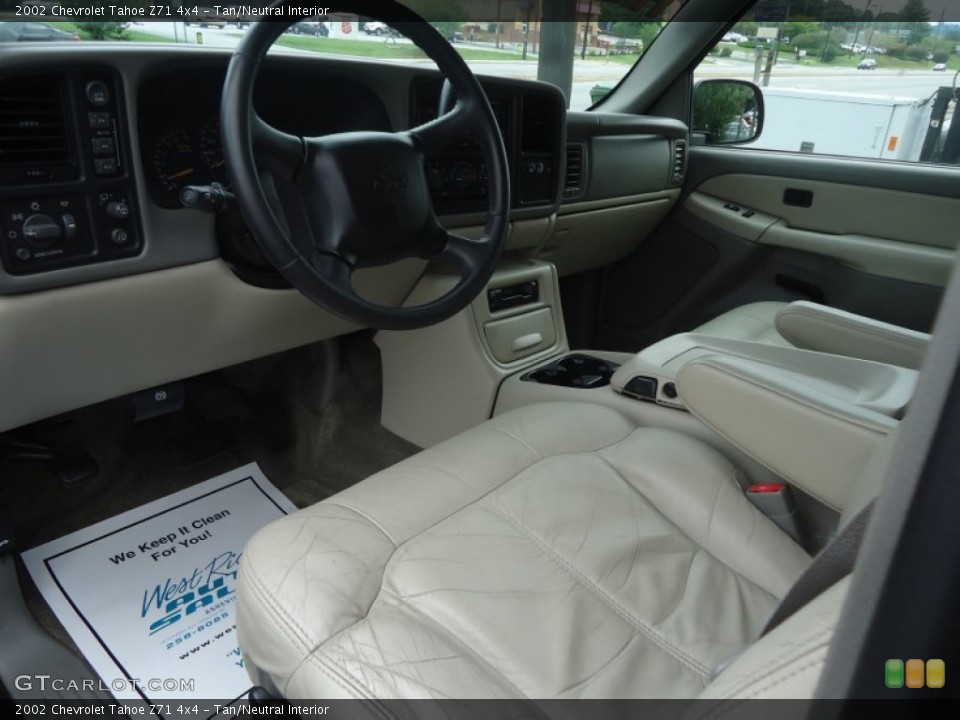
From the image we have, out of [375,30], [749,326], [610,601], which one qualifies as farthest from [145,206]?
[749,326]

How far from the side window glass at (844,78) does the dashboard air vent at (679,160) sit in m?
0.23

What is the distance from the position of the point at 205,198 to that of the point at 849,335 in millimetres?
1285

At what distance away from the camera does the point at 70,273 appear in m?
1.07

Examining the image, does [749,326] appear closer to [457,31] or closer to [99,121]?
[457,31]

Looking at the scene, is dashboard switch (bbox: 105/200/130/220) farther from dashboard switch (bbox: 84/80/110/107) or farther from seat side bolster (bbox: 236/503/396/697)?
seat side bolster (bbox: 236/503/396/697)

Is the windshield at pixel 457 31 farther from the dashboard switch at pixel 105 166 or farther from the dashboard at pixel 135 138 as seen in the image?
the dashboard switch at pixel 105 166

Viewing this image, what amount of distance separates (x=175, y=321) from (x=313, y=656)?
2.43 feet

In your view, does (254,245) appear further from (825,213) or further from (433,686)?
(825,213)

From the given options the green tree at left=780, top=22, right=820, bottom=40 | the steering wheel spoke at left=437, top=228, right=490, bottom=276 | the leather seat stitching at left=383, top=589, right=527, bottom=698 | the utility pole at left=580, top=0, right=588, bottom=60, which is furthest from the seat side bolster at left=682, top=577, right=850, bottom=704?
the green tree at left=780, top=22, right=820, bottom=40

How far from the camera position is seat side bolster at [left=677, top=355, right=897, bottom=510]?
0.94m

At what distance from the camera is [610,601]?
0.86 metres

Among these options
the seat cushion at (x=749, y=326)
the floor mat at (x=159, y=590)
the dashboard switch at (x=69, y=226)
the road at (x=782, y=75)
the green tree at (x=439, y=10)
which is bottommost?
the floor mat at (x=159, y=590)

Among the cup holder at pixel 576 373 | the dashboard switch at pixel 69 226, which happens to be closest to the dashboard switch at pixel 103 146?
the dashboard switch at pixel 69 226

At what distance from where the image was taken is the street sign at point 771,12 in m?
2.18
